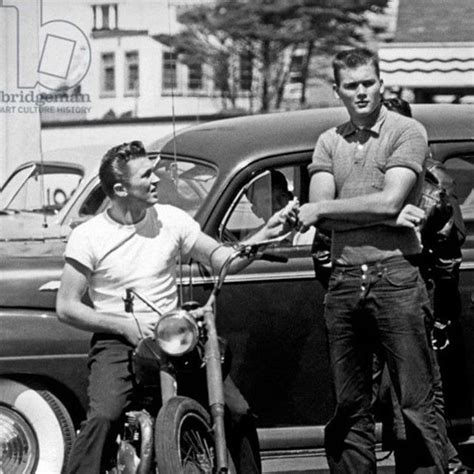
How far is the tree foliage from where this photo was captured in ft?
38.4

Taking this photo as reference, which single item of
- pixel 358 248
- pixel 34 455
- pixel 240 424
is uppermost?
pixel 358 248

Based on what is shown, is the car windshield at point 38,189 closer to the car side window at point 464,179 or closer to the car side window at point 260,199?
the car side window at point 260,199

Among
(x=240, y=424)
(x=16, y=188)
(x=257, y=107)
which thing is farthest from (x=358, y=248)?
(x=257, y=107)

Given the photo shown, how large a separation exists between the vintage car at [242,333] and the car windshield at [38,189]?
0.59 m

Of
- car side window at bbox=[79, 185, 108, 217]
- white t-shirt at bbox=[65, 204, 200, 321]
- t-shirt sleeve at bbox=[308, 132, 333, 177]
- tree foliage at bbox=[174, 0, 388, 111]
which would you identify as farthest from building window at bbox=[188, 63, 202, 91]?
white t-shirt at bbox=[65, 204, 200, 321]

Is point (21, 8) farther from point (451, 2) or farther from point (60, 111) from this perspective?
point (451, 2)

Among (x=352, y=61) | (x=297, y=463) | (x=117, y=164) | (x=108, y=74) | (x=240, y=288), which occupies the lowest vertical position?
(x=297, y=463)

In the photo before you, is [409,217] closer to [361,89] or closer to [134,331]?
[361,89]

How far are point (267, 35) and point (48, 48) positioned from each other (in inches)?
173

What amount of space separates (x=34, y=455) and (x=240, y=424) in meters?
1.20

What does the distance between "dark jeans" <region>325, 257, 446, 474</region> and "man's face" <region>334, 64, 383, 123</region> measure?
2.05 ft

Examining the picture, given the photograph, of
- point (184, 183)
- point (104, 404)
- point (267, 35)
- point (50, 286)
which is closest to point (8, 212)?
point (50, 286)

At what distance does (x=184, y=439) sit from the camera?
505cm

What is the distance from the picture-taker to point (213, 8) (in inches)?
465
